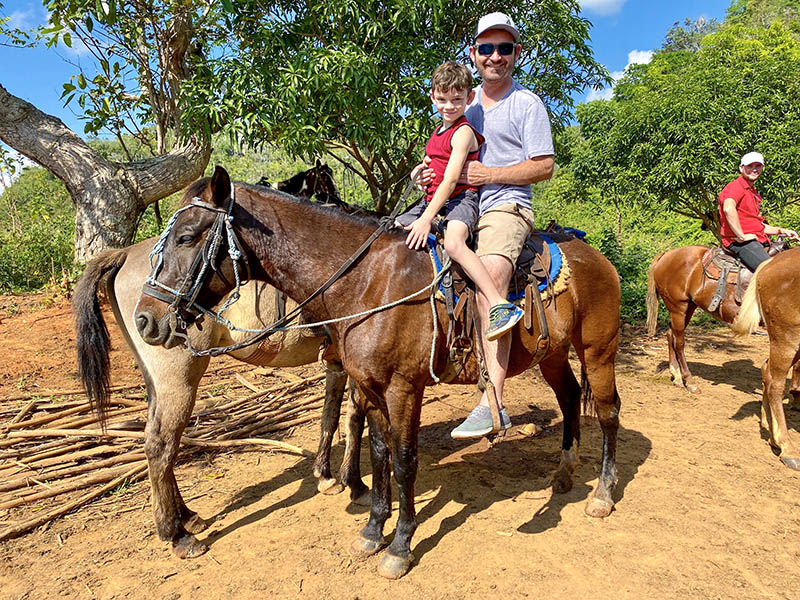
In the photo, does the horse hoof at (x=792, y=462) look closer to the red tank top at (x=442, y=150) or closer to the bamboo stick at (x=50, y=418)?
the red tank top at (x=442, y=150)

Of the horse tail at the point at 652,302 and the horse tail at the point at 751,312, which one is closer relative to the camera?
the horse tail at the point at 751,312

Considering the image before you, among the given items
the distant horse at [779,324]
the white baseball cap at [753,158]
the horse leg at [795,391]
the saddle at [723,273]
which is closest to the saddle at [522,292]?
the distant horse at [779,324]

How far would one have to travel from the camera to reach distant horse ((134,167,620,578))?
2598 mm

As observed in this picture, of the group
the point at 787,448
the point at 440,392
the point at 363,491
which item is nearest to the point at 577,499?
the point at 363,491

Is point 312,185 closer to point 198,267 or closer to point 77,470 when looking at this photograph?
point 198,267

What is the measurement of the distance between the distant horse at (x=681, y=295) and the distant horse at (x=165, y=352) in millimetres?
5208

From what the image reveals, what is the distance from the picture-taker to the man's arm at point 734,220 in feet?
19.4

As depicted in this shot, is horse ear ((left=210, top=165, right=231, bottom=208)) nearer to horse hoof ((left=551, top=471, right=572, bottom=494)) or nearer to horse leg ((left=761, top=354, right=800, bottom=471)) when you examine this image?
horse hoof ((left=551, top=471, right=572, bottom=494))

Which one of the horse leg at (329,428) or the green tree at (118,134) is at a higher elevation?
the green tree at (118,134)

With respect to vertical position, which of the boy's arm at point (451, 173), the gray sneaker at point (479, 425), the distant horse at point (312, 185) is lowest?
the gray sneaker at point (479, 425)

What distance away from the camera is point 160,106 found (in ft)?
24.7

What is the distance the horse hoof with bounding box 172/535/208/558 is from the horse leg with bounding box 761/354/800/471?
4.96 metres

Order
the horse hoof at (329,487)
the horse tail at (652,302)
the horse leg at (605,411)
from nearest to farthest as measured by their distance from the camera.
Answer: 1. the horse leg at (605,411)
2. the horse hoof at (329,487)
3. the horse tail at (652,302)

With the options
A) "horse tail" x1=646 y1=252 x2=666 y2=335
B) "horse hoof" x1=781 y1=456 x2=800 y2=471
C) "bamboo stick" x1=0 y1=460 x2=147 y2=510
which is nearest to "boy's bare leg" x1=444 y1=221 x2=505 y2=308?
"bamboo stick" x1=0 y1=460 x2=147 y2=510
